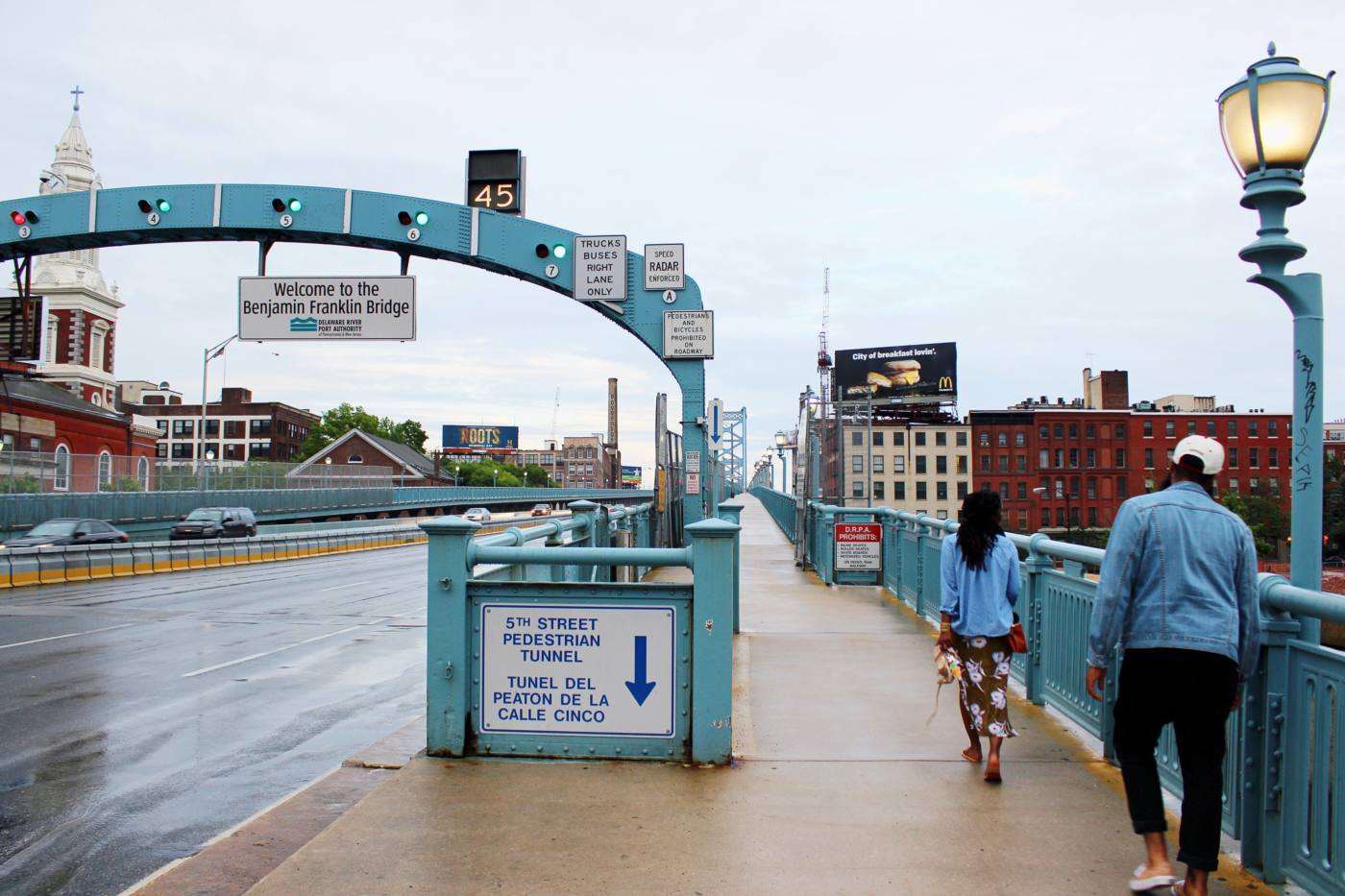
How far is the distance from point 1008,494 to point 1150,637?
4194 inches

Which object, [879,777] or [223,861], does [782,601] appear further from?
[223,861]

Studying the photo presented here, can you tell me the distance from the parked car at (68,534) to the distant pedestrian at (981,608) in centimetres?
2703

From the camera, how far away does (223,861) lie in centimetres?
484

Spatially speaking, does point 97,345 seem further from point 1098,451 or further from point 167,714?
point 1098,451

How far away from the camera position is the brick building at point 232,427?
12138cm

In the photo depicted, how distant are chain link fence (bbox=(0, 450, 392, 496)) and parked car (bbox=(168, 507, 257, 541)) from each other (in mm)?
3752

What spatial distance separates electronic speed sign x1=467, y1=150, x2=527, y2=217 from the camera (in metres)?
14.6

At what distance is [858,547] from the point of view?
638 inches

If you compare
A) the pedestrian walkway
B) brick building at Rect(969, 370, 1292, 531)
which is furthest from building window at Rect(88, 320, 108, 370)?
the pedestrian walkway

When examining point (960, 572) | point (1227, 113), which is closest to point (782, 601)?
point (960, 572)

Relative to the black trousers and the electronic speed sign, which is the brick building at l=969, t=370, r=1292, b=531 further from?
the black trousers

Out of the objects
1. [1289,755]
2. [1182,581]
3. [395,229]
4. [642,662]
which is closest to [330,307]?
[395,229]

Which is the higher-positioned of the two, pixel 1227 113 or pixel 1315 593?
pixel 1227 113

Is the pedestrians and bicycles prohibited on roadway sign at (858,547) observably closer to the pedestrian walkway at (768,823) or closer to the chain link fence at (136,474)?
the pedestrian walkway at (768,823)
